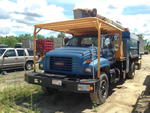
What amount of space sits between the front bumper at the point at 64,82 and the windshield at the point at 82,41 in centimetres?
199

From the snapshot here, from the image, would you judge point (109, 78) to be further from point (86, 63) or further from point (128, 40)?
point (128, 40)

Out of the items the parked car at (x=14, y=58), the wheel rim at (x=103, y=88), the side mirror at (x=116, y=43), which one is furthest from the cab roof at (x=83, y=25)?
the parked car at (x=14, y=58)

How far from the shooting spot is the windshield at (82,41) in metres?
7.82

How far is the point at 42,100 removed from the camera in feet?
23.5

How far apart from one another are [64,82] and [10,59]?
8.96 meters

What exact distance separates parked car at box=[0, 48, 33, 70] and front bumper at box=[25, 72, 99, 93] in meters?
7.42

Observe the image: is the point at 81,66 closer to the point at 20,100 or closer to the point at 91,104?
the point at 91,104

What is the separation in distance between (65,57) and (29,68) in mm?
9397

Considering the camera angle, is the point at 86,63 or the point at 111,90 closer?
the point at 86,63

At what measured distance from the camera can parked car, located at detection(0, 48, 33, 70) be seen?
1355 centimetres

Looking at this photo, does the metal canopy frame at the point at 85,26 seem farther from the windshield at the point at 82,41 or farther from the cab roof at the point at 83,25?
the windshield at the point at 82,41

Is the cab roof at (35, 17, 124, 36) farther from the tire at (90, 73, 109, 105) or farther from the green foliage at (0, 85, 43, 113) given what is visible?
the green foliage at (0, 85, 43, 113)

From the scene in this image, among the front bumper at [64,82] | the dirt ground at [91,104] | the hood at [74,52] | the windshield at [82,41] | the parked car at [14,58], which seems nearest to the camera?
the front bumper at [64,82]

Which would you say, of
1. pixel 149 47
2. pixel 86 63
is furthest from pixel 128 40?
pixel 149 47
